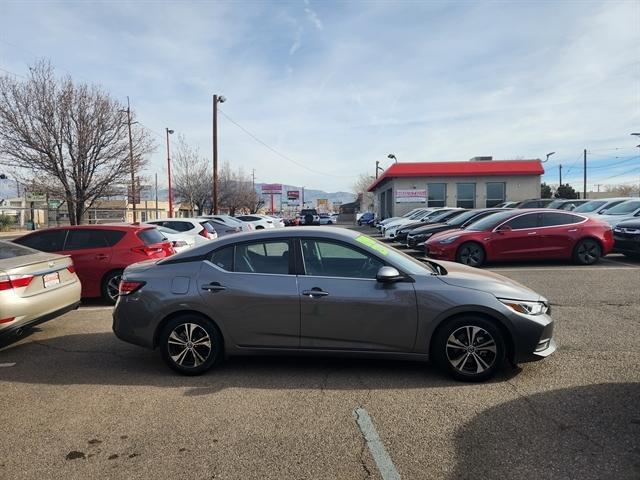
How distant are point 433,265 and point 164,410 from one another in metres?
3.11

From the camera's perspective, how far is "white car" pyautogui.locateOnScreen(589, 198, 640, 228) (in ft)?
44.1

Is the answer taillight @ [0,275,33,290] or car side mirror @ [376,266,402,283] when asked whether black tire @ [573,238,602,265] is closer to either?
car side mirror @ [376,266,402,283]

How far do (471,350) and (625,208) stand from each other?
42.9 feet

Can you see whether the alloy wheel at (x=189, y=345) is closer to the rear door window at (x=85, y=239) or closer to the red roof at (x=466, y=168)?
the rear door window at (x=85, y=239)

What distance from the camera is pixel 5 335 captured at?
5.10 metres

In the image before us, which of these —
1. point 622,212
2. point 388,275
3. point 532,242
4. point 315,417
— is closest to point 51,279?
point 315,417

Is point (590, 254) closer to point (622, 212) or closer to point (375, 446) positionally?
point (622, 212)

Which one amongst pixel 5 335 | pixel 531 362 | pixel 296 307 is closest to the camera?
pixel 296 307

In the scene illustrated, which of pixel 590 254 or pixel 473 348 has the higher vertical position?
pixel 590 254

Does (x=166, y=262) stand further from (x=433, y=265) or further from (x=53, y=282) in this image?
(x=433, y=265)

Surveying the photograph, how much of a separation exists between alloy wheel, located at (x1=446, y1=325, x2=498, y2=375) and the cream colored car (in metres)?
4.75

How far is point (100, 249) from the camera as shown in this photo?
Result: 26.8ft

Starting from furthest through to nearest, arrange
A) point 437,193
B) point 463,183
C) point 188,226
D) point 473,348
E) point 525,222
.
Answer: point 437,193
point 463,183
point 188,226
point 525,222
point 473,348

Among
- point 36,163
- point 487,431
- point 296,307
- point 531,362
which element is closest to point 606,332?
point 531,362
